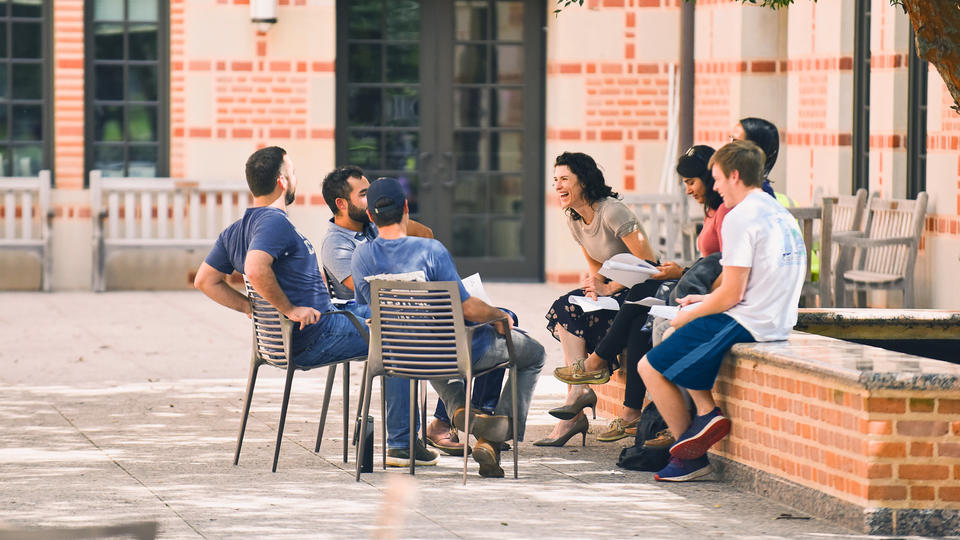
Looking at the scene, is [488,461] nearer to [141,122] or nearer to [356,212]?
[356,212]

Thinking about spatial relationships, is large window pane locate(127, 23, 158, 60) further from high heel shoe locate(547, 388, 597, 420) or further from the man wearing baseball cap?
the man wearing baseball cap

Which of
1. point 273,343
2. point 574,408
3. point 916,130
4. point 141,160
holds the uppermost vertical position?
point 916,130

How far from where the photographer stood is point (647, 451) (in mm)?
7723

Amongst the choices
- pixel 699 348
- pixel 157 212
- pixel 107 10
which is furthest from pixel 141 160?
pixel 699 348

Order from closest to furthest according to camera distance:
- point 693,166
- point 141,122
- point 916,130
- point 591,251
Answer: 1. point 693,166
2. point 591,251
3. point 916,130
4. point 141,122

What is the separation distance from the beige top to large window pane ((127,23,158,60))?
8646 millimetres

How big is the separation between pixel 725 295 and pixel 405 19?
9.77 metres

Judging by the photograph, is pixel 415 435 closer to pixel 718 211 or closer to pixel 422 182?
pixel 718 211

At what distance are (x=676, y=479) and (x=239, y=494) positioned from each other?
73.7 inches

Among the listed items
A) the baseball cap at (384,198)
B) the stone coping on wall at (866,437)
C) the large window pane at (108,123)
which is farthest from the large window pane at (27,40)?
the stone coping on wall at (866,437)

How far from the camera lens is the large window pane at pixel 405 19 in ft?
54.0

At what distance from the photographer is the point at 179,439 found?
8492mm

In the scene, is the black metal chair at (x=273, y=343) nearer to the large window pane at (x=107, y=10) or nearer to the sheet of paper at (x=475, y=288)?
the sheet of paper at (x=475, y=288)

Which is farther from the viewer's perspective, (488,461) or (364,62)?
(364,62)
